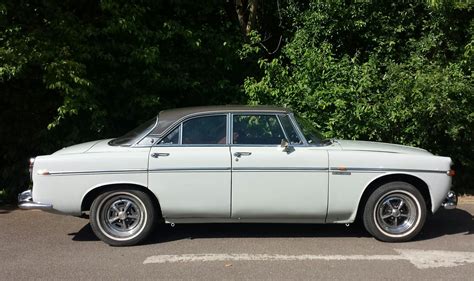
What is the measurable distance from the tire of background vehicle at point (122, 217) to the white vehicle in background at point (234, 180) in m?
0.01

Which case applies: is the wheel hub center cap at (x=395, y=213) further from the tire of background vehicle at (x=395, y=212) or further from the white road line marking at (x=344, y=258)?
the white road line marking at (x=344, y=258)

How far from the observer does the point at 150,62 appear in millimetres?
8227

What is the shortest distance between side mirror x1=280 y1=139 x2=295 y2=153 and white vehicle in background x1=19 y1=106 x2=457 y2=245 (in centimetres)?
1

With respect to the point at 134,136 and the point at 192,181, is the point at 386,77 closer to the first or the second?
the point at 192,181

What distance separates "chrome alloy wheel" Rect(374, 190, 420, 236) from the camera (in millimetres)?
6012

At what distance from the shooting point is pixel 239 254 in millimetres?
5660

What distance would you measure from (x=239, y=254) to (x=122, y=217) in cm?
135

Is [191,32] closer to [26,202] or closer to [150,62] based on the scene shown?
[150,62]

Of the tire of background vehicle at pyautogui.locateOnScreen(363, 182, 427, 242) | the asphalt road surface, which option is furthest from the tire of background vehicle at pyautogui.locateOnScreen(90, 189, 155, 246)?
the tire of background vehicle at pyautogui.locateOnScreen(363, 182, 427, 242)

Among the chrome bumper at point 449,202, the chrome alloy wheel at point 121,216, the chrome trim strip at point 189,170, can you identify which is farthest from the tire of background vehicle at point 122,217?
the chrome bumper at point 449,202

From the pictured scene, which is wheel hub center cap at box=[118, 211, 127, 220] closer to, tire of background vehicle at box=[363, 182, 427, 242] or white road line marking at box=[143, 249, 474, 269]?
white road line marking at box=[143, 249, 474, 269]

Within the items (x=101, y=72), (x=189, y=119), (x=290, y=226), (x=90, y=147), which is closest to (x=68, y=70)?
(x=101, y=72)

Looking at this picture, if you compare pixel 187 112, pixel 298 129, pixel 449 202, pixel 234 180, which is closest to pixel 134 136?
pixel 187 112

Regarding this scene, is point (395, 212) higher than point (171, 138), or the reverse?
point (171, 138)
